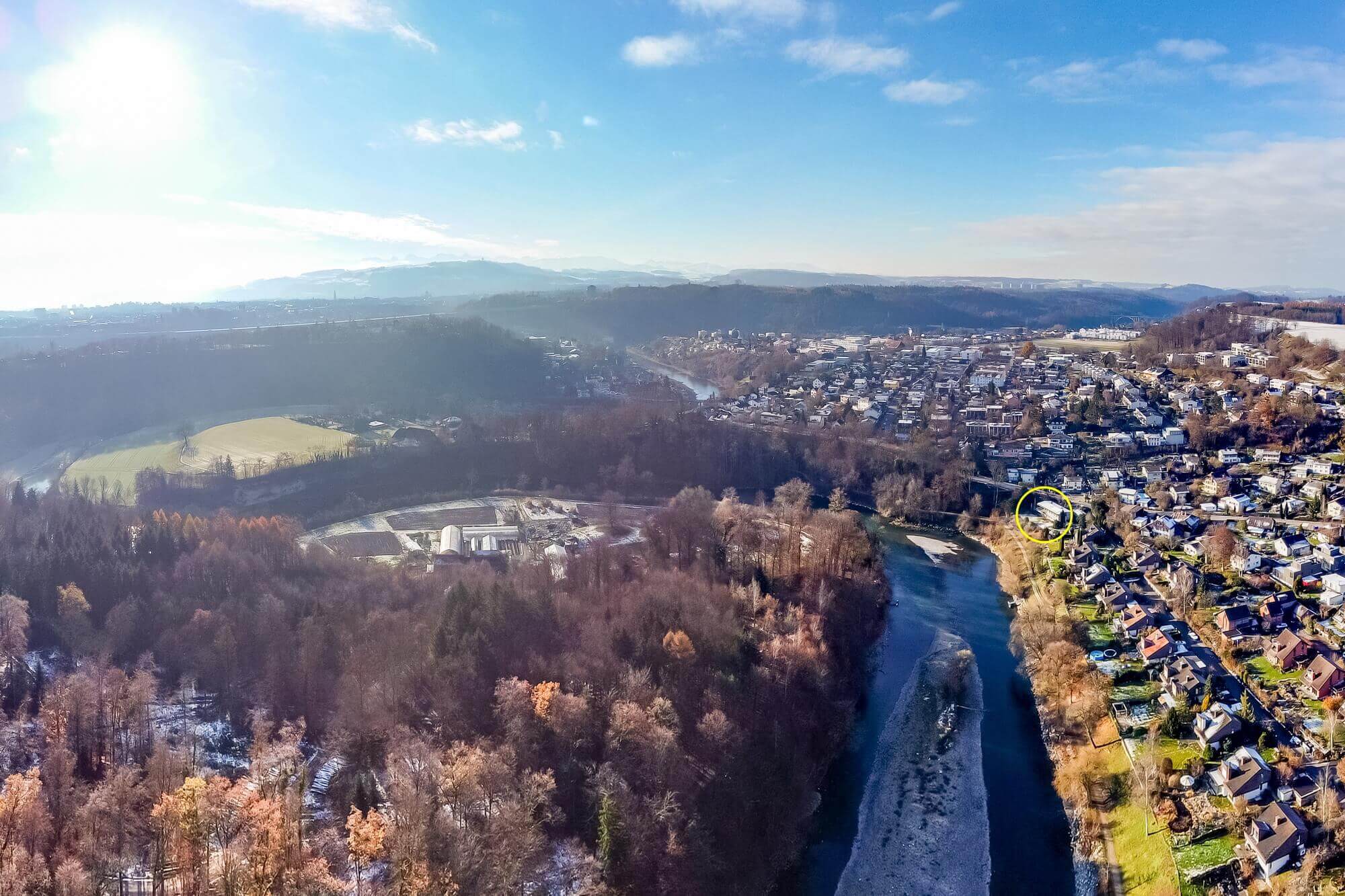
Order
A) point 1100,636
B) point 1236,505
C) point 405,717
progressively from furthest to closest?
1. point 1236,505
2. point 1100,636
3. point 405,717

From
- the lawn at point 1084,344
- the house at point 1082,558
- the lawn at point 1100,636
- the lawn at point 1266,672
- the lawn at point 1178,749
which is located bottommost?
the lawn at point 1178,749

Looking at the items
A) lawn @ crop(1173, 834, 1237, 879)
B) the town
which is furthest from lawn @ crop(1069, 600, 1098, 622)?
lawn @ crop(1173, 834, 1237, 879)

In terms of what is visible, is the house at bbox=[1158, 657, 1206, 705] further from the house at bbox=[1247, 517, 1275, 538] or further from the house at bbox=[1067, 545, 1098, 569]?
the house at bbox=[1247, 517, 1275, 538]

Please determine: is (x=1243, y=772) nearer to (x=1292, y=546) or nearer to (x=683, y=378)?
(x=1292, y=546)

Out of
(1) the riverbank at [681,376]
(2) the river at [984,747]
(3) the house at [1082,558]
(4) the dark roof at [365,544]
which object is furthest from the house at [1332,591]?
(1) the riverbank at [681,376]

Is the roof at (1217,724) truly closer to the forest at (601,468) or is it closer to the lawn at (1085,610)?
the lawn at (1085,610)

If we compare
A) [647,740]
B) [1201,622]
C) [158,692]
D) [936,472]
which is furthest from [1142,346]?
[158,692]

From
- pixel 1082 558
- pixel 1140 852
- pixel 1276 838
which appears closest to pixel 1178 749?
pixel 1140 852
